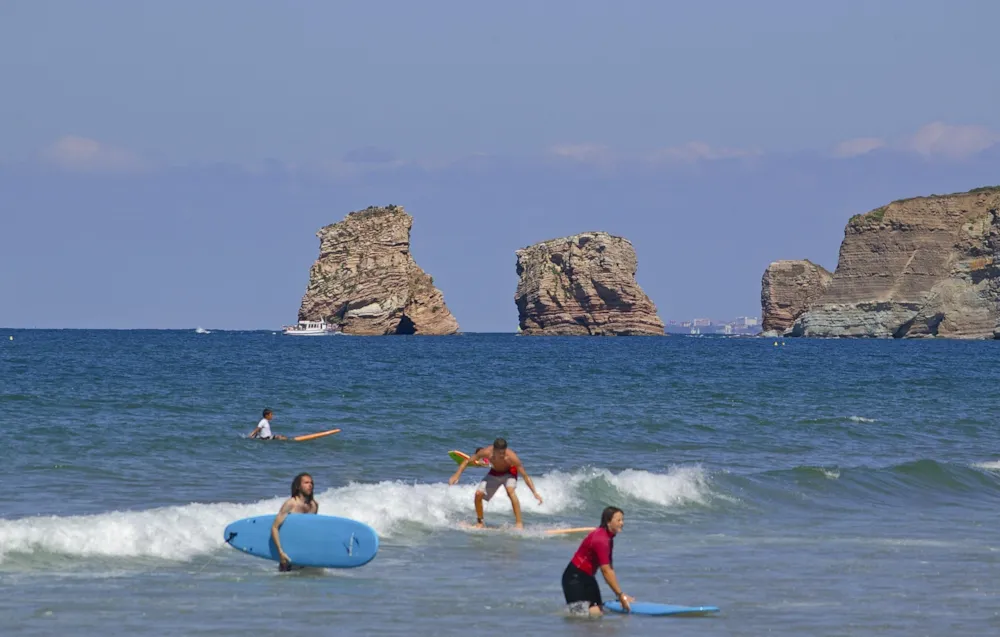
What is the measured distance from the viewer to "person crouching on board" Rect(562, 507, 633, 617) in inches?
511

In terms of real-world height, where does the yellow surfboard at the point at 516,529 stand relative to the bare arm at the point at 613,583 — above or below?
below

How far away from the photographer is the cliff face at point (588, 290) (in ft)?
623

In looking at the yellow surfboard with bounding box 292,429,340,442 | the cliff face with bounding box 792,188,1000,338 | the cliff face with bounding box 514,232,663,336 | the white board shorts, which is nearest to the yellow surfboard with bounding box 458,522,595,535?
the white board shorts

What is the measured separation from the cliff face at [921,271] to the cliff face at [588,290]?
31.7m

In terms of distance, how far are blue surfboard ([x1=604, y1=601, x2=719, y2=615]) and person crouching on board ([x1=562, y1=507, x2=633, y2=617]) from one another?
0.28ft

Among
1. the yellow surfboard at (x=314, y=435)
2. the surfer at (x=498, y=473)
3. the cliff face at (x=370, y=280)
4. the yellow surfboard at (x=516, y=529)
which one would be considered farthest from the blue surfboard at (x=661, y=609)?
the cliff face at (x=370, y=280)

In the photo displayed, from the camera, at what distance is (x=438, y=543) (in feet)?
57.3

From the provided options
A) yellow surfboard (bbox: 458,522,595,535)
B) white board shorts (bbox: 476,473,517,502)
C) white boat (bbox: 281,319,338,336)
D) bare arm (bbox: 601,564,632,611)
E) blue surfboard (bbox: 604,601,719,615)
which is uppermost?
white boat (bbox: 281,319,338,336)

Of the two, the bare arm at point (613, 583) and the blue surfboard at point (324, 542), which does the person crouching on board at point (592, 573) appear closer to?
the bare arm at point (613, 583)

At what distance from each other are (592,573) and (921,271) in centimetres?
15520

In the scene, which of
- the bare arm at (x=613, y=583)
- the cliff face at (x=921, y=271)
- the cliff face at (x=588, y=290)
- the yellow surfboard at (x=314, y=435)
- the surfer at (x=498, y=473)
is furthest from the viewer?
the cliff face at (x=588, y=290)

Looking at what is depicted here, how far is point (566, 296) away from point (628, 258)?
1074 centimetres

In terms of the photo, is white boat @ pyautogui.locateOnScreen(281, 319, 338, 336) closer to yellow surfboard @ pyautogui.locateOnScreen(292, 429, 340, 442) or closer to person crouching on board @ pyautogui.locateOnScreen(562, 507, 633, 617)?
yellow surfboard @ pyautogui.locateOnScreen(292, 429, 340, 442)

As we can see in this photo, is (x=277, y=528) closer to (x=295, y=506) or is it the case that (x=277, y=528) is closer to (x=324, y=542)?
(x=295, y=506)
